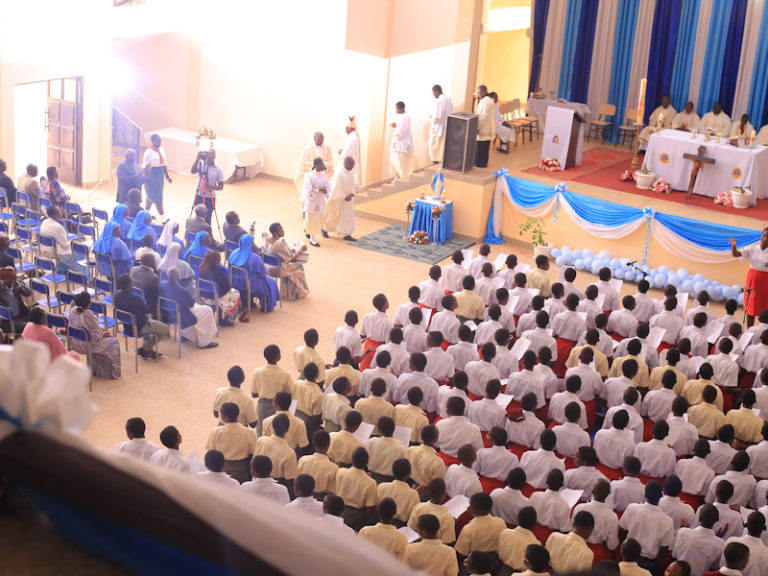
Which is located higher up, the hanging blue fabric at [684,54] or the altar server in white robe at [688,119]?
the hanging blue fabric at [684,54]

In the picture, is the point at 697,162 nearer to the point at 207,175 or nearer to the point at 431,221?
the point at 431,221

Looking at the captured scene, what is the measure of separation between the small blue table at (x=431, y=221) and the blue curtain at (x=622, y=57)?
622cm

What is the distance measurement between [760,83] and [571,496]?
1378cm

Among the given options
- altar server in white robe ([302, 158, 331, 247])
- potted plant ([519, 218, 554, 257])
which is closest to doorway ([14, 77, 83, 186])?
altar server in white robe ([302, 158, 331, 247])

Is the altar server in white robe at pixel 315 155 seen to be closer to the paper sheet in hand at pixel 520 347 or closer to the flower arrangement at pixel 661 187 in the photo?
the flower arrangement at pixel 661 187

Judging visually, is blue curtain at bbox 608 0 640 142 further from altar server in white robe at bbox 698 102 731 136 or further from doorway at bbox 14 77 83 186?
doorway at bbox 14 77 83 186

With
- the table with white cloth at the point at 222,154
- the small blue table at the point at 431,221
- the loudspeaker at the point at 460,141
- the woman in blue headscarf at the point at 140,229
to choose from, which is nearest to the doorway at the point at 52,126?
the table with white cloth at the point at 222,154

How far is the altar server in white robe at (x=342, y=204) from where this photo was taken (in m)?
15.4

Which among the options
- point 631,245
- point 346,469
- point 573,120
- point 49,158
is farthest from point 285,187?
point 346,469

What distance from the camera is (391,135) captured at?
18.0 meters

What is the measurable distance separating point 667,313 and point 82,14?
11.6m

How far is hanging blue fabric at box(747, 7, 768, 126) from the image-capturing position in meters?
17.9

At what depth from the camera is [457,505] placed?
22.5 ft

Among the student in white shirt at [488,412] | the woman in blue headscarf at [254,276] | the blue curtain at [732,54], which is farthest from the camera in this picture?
the blue curtain at [732,54]
